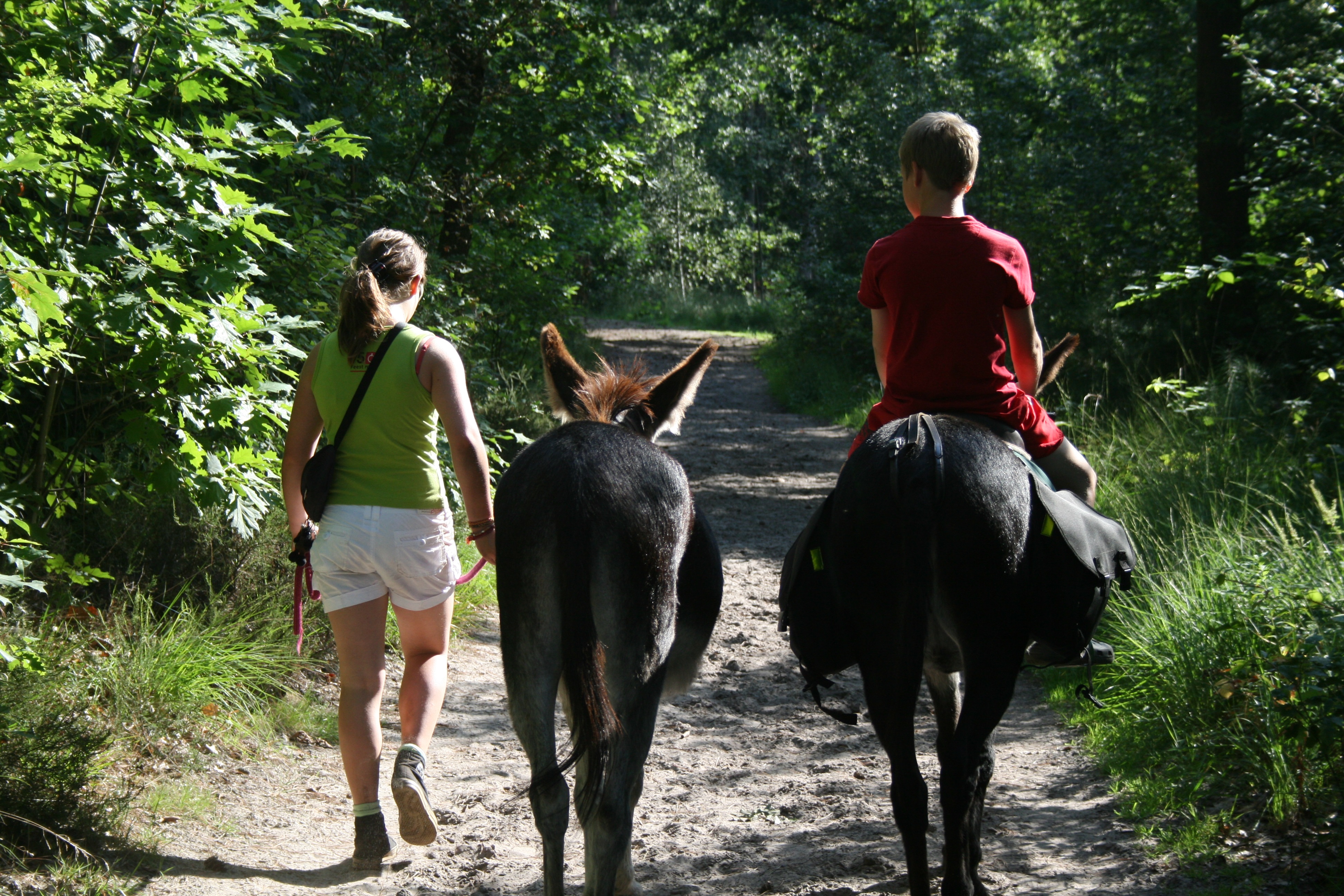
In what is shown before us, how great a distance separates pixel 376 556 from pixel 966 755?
202cm

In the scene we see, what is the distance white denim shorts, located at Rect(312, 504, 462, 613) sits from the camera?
11.3 ft

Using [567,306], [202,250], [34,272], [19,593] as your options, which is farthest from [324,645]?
[567,306]

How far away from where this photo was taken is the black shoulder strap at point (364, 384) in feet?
11.3

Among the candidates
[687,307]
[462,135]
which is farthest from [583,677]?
[687,307]

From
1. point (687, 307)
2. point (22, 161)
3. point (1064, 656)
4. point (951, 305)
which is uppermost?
point (687, 307)

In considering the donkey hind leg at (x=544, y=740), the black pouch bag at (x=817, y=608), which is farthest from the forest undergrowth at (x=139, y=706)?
the black pouch bag at (x=817, y=608)

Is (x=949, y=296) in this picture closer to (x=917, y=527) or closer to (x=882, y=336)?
(x=882, y=336)

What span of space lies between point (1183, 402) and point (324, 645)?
6666 millimetres

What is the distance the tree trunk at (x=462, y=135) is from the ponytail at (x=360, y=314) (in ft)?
18.4

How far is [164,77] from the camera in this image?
4.09m

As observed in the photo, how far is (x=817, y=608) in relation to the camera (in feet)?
10.7

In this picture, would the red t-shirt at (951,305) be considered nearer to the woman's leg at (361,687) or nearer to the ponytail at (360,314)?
the ponytail at (360,314)

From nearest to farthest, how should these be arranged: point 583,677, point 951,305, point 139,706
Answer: point 583,677 < point 951,305 < point 139,706

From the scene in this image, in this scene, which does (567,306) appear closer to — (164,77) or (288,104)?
(288,104)
